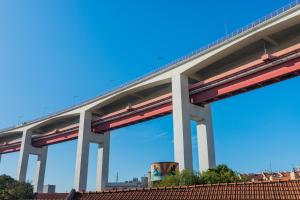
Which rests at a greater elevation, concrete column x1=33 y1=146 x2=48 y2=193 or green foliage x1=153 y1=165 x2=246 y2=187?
concrete column x1=33 y1=146 x2=48 y2=193

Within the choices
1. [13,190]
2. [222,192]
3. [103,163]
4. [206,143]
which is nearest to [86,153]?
[103,163]

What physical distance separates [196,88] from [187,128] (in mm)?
7556

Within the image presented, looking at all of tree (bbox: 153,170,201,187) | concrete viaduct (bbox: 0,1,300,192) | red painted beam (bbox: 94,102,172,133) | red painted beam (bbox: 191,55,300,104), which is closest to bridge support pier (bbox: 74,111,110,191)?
concrete viaduct (bbox: 0,1,300,192)

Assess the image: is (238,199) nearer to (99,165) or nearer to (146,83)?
(146,83)

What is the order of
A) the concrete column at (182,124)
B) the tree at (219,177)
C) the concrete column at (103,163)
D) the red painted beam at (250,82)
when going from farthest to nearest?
the concrete column at (103,163), the concrete column at (182,124), the red painted beam at (250,82), the tree at (219,177)

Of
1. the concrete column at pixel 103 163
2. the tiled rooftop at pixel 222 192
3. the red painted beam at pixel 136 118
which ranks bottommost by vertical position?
the tiled rooftop at pixel 222 192

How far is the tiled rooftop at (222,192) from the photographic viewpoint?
21.2 meters

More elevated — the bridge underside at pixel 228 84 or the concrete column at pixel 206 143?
the bridge underside at pixel 228 84

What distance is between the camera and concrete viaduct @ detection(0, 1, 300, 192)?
42.6m

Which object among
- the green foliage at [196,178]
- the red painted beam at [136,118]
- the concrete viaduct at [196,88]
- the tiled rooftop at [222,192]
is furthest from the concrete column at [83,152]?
the tiled rooftop at [222,192]

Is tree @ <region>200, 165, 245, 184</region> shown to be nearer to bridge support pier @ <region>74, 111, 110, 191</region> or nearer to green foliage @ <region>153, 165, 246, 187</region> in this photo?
green foliage @ <region>153, 165, 246, 187</region>

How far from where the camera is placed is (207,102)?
52969 millimetres

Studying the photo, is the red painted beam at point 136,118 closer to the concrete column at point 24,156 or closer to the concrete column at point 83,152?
the concrete column at point 83,152

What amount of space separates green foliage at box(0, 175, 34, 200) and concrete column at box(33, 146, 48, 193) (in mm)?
17408
